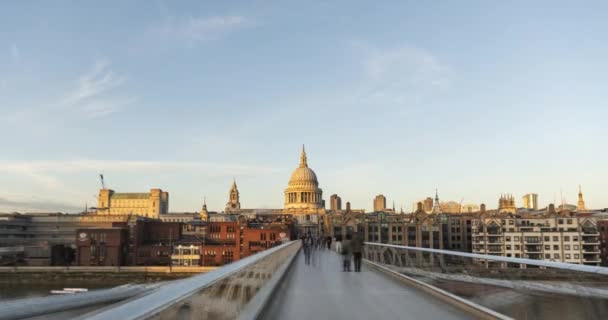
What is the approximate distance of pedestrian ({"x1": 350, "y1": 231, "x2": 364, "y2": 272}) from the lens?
16250 millimetres

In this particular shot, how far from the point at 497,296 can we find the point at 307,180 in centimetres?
18386

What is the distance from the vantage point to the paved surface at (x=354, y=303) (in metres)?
7.23

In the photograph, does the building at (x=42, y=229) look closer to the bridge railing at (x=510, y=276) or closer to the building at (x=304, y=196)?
the building at (x=304, y=196)

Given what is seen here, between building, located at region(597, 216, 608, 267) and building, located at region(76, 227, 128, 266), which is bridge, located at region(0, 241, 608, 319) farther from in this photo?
building, located at region(76, 227, 128, 266)

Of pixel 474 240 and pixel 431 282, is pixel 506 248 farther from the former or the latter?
pixel 431 282

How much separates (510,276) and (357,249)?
10187 millimetres

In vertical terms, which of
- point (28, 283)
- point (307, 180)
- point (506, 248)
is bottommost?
point (28, 283)

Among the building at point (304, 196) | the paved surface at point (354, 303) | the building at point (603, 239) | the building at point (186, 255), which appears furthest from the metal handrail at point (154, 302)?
the building at point (304, 196)

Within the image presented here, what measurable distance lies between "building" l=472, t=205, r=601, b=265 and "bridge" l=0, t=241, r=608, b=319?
249 ft

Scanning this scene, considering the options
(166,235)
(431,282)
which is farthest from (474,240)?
(431,282)

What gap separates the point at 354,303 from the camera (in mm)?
8477

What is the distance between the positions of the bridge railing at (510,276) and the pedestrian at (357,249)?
9.18ft

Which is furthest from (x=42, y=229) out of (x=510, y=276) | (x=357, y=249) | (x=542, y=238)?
(x=510, y=276)

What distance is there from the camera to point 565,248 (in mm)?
80375
